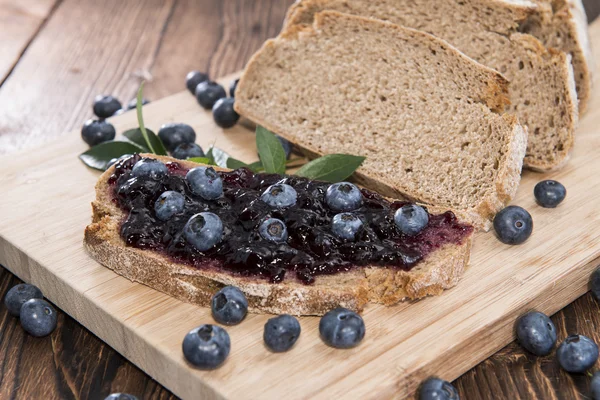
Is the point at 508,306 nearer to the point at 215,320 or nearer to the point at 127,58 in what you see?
the point at 215,320

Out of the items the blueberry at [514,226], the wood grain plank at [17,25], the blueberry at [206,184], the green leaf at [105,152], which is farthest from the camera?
the wood grain plank at [17,25]

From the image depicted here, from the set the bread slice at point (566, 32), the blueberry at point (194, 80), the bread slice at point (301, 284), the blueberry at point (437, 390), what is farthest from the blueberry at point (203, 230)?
the bread slice at point (566, 32)

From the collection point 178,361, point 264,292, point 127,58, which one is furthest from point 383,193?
point 127,58

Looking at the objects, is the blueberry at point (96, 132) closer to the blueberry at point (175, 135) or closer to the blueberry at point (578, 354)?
the blueberry at point (175, 135)

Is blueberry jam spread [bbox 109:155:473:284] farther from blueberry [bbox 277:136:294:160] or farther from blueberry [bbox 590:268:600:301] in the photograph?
blueberry [bbox 277:136:294:160]

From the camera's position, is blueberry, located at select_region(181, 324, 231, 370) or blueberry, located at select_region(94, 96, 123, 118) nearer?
blueberry, located at select_region(181, 324, 231, 370)

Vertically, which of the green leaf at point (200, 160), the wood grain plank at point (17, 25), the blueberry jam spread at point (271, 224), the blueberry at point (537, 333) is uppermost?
the blueberry jam spread at point (271, 224)

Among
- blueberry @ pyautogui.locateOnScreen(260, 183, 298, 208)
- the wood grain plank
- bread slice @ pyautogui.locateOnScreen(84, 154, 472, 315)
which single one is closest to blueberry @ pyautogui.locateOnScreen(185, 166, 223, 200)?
blueberry @ pyautogui.locateOnScreen(260, 183, 298, 208)

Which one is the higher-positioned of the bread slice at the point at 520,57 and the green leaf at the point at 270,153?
the bread slice at the point at 520,57
